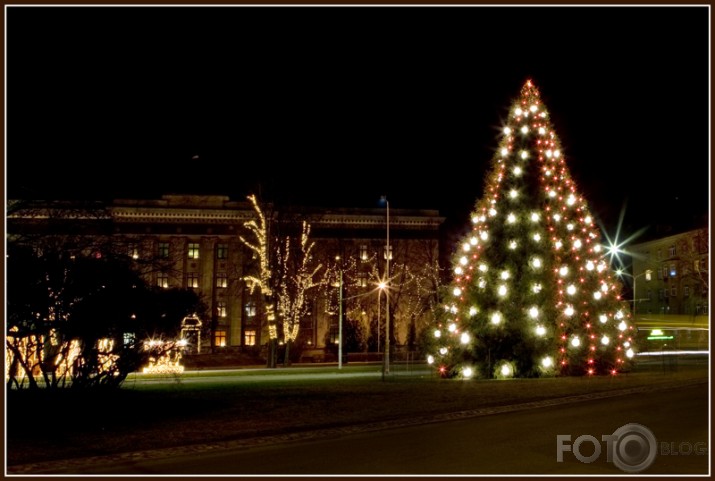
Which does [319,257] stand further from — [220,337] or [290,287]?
[220,337]

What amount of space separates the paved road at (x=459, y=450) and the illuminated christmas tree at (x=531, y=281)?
919cm

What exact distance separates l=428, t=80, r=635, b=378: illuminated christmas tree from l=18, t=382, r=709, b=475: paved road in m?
9.19

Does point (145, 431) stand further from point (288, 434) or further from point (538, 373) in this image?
point (538, 373)

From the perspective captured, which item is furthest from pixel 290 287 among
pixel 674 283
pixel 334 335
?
pixel 674 283

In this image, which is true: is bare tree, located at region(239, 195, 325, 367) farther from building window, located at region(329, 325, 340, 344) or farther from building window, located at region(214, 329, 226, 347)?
building window, located at region(214, 329, 226, 347)

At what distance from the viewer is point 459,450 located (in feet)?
38.0

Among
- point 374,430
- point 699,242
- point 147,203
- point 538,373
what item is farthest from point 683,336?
point 147,203

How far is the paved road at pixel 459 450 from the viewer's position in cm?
1015

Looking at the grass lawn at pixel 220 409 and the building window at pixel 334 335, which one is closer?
the grass lawn at pixel 220 409

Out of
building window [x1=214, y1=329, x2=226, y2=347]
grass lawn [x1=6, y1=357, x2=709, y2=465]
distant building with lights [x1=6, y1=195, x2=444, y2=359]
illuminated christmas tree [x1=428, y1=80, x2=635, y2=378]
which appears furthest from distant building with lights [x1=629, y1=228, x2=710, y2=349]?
building window [x1=214, y1=329, x2=226, y2=347]

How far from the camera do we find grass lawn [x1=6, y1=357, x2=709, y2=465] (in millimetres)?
13133

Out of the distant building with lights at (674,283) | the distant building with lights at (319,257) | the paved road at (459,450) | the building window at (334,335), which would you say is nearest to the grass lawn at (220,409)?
the paved road at (459,450)

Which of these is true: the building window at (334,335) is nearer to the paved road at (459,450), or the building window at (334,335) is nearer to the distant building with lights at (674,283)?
the distant building with lights at (674,283)

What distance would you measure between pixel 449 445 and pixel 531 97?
18067 mm
